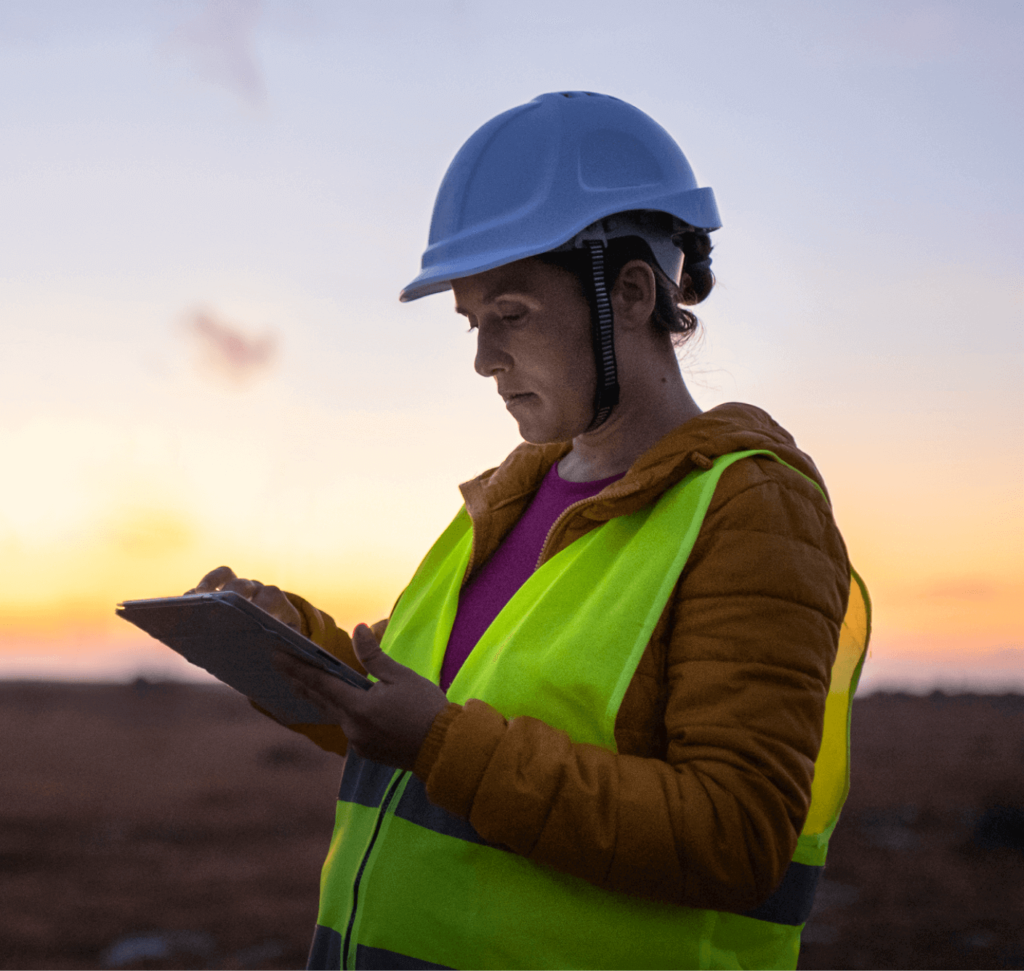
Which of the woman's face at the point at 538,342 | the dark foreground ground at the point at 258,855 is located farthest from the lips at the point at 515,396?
the dark foreground ground at the point at 258,855

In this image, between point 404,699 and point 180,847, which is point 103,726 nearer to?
point 180,847

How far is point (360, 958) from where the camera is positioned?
1.83 meters

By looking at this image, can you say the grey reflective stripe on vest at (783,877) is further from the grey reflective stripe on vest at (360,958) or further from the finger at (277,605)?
the finger at (277,605)

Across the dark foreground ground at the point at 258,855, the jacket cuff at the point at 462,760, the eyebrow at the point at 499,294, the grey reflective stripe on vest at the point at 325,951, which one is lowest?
the dark foreground ground at the point at 258,855

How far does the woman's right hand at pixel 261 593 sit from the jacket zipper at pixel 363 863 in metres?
0.60

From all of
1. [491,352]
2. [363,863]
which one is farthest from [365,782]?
[491,352]

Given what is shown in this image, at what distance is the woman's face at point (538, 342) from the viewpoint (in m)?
2.01

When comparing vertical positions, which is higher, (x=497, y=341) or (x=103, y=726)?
(x=497, y=341)

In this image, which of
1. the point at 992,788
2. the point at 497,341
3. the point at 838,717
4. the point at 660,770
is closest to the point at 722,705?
the point at 660,770

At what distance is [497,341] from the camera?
2031 millimetres

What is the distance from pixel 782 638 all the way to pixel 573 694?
37 centimetres

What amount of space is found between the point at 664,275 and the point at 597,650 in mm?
881

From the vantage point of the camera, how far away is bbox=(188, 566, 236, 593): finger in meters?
2.30

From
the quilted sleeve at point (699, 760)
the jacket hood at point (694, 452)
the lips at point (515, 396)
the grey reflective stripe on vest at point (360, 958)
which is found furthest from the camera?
the lips at point (515, 396)
